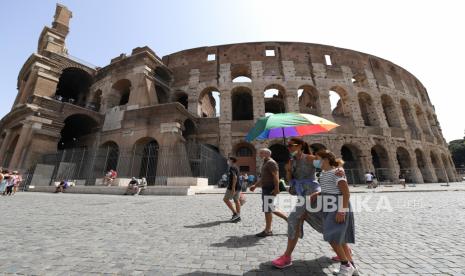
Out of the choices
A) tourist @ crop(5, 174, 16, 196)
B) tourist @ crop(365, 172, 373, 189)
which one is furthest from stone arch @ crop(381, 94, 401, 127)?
tourist @ crop(5, 174, 16, 196)

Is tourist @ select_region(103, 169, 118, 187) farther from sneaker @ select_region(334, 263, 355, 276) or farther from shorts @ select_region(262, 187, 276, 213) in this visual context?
sneaker @ select_region(334, 263, 355, 276)

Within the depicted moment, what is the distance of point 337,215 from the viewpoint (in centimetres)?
210

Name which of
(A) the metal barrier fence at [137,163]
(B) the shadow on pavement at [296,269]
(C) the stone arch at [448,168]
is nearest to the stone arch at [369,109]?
(C) the stone arch at [448,168]

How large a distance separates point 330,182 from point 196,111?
17.1 metres

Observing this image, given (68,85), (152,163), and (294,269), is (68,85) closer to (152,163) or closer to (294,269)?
(152,163)

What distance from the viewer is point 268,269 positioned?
84.0 inches

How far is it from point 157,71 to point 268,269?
20.3 metres

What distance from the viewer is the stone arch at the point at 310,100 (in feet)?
61.1

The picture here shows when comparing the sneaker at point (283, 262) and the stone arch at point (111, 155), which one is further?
the stone arch at point (111, 155)

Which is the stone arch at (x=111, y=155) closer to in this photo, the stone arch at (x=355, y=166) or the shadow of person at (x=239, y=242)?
the shadow of person at (x=239, y=242)

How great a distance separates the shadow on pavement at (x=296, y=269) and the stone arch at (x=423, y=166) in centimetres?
2401

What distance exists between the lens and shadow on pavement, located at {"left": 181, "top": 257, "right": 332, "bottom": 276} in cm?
204

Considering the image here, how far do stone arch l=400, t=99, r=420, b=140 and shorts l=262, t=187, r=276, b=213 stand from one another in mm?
23408

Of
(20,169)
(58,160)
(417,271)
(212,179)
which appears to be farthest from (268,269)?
(20,169)
